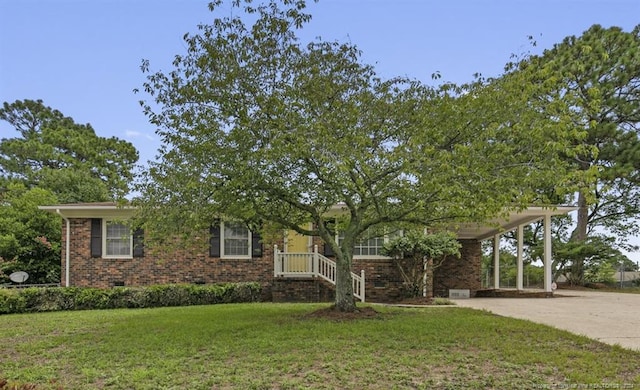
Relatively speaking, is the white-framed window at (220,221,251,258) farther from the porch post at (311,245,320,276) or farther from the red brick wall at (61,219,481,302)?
the porch post at (311,245,320,276)

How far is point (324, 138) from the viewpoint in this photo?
24.0 ft

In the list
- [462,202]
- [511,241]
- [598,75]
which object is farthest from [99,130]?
[462,202]

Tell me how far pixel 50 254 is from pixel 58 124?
1588cm

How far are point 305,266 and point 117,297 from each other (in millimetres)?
4998

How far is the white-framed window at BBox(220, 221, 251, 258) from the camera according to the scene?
1505 cm

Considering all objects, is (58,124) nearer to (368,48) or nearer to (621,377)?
(368,48)

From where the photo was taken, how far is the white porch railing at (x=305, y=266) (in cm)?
1396

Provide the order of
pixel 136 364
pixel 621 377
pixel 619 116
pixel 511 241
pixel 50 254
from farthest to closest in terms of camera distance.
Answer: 1. pixel 511 241
2. pixel 619 116
3. pixel 50 254
4. pixel 136 364
5. pixel 621 377

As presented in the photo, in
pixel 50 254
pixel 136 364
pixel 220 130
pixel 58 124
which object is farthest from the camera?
pixel 58 124

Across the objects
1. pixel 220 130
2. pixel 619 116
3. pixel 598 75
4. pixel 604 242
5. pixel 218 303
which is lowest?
pixel 218 303

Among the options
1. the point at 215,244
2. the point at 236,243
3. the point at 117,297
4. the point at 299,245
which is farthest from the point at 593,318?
the point at 117,297

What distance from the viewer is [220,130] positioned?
26.4ft

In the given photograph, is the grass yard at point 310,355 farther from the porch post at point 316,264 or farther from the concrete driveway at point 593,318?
the porch post at point 316,264

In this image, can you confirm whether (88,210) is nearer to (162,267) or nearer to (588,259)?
(162,267)
